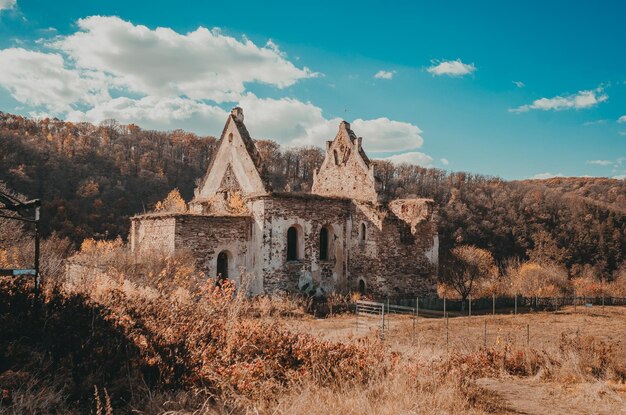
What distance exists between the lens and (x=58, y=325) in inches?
273

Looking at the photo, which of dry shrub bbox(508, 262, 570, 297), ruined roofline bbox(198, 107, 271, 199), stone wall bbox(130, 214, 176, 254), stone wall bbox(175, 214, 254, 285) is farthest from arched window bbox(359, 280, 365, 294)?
dry shrub bbox(508, 262, 570, 297)

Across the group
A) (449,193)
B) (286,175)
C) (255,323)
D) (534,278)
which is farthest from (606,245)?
(255,323)

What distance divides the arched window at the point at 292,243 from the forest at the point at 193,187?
2050cm

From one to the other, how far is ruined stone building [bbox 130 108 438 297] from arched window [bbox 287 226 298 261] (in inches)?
1.9

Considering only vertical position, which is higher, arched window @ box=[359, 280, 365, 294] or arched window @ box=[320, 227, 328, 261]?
arched window @ box=[320, 227, 328, 261]

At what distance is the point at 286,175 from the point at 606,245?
52258mm

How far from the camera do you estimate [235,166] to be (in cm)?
2469

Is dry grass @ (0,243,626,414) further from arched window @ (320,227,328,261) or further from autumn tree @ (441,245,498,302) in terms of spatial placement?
autumn tree @ (441,245,498,302)

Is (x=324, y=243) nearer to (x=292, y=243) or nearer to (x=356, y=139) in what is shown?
(x=292, y=243)

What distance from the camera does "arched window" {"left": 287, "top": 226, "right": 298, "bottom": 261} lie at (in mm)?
22844

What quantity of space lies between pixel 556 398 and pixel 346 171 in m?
20.0

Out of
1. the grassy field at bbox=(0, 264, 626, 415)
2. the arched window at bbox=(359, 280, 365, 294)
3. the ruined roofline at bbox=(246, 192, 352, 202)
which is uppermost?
the ruined roofline at bbox=(246, 192, 352, 202)

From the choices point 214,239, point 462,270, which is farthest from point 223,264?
point 462,270

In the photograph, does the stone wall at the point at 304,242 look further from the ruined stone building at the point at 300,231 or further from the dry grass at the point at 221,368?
the dry grass at the point at 221,368
